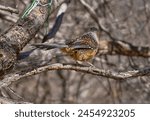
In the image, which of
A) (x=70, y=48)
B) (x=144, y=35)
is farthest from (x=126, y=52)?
(x=144, y=35)

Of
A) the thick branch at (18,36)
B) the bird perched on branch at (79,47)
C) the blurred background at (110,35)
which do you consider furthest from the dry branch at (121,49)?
the thick branch at (18,36)

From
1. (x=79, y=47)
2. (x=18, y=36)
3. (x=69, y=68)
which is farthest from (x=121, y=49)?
(x=18, y=36)

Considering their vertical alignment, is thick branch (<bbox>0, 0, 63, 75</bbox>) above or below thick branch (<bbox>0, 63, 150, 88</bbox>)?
above

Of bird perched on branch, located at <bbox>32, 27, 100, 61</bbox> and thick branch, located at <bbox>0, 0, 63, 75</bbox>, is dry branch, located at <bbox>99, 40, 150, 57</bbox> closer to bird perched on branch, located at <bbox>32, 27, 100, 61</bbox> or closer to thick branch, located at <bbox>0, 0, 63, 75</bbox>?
bird perched on branch, located at <bbox>32, 27, 100, 61</bbox>

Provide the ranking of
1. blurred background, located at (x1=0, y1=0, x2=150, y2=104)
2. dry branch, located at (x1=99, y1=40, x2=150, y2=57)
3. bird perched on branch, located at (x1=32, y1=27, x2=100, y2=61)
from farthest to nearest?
blurred background, located at (x1=0, y1=0, x2=150, y2=104)
dry branch, located at (x1=99, y1=40, x2=150, y2=57)
bird perched on branch, located at (x1=32, y1=27, x2=100, y2=61)

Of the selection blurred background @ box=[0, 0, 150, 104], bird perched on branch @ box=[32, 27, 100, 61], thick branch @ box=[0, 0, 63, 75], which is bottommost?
blurred background @ box=[0, 0, 150, 104]

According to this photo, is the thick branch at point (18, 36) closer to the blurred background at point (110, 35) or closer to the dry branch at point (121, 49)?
the dry branch at point (121, 49)

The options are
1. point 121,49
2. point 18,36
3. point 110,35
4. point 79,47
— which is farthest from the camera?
point 110,35

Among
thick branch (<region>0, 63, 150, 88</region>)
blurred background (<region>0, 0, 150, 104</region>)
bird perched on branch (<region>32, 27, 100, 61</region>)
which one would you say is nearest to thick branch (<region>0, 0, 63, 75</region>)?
thick branch (<region>0, 63, 150, 88</region>)

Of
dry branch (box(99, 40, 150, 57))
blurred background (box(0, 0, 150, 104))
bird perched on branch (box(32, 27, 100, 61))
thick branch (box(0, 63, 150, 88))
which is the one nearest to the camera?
thick branch (box(0, 63, 150, 88))

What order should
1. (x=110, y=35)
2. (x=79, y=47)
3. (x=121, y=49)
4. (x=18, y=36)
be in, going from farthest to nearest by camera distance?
1. (x=110, y=35)
2. (x=121, y=49)
3. (x=79, y=47)
4. (x=18, y=36)

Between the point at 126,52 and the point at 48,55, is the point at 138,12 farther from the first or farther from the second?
the point at 48,55

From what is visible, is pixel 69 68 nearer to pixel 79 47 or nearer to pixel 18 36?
pixel 18 36
